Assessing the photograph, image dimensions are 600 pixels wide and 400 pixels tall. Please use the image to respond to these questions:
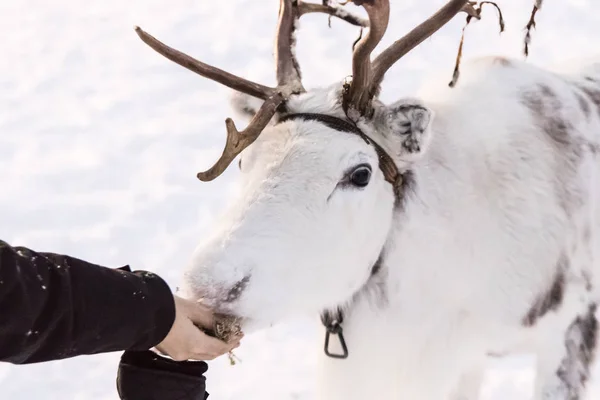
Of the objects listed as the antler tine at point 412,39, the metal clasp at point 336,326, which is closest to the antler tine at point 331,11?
the antler tine at point 412,39

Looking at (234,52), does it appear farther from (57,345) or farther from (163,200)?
(57,345)

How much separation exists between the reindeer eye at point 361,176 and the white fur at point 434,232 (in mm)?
20

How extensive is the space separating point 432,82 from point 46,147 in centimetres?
321

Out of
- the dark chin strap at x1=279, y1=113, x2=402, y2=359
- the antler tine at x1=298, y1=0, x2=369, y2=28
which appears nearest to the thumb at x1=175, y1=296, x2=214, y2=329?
the dark chin strap at x1=279, y1=113, x2=402, y2=359

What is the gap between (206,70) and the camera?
208 cm

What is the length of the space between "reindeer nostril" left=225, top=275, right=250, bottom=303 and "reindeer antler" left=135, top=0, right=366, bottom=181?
0.89ft

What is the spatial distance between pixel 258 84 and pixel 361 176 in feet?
1.34

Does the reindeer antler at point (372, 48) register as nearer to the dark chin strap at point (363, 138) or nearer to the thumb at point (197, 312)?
the dark chin strap at point (363, 138)

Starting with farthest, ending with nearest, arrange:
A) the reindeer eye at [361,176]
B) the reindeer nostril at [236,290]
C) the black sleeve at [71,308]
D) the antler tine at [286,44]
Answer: the antler tine at [286,44]
the reindeer eye at [361,176]
the reindeer nostril at [236,290]
the black sleeve at [71,308]

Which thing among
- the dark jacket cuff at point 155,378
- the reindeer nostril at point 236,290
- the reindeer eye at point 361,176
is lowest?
the dark jacket cuff at point 155,378

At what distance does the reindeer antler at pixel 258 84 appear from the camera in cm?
185

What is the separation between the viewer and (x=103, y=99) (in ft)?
18.8

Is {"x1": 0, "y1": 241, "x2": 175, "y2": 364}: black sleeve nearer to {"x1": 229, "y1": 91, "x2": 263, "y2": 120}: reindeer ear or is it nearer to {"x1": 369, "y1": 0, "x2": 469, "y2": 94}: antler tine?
{"x1": 229, "y1": 91, "x2": 263, "y2": 120}: reindeer ear

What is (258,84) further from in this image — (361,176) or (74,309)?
(74,309)
